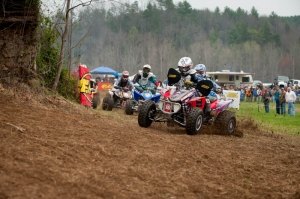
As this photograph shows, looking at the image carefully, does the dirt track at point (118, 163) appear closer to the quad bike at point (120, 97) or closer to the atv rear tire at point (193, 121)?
the atv rear tire at point (193, 121)

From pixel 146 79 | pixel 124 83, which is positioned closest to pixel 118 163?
pixel 146 79

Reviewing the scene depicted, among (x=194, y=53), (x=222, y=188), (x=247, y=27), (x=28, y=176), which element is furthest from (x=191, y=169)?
(x=247, y=27)

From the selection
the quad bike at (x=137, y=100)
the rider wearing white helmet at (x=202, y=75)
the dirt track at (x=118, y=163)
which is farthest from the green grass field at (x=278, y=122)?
the dirt track at (x=118, y=163)

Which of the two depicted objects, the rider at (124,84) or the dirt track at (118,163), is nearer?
the dirt track at (118,163)

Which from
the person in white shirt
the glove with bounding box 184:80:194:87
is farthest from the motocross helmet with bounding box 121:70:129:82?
the person in white shirt

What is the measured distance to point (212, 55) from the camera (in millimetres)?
95938

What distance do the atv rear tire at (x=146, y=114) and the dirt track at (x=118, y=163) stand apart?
1449mm

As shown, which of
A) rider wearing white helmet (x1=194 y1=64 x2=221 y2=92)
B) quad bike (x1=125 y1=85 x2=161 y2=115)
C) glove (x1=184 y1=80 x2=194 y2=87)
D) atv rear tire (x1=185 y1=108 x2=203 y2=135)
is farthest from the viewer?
quad bike (x1=125 y1=85 x2=161 y2=115)

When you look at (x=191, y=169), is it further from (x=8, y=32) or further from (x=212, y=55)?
(x=212, y=55)

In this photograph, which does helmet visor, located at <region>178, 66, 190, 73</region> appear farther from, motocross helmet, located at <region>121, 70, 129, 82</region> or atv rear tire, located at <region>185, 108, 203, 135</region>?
motocross helmet, located at <region>121, 70, 129, 82</region>

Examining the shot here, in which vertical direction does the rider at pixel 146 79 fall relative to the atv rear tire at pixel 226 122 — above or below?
above

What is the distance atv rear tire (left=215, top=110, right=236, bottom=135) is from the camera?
1146cm

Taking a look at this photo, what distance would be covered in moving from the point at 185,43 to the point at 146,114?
305 ft

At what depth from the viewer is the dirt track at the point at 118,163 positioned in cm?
525
